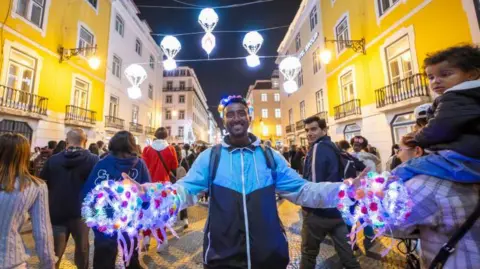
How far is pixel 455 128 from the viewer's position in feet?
3.70

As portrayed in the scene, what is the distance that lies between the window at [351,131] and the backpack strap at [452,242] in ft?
40.1

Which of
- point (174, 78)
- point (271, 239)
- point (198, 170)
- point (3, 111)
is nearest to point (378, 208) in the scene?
point (271, 239)

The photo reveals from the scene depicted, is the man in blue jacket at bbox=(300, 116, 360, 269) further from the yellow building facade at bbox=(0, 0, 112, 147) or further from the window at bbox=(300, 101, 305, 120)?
the window at bbox=(300, 101, 305, 120)

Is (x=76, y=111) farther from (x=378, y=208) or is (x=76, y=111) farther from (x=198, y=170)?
(x=378, y=208)

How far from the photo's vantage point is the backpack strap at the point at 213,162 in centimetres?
164

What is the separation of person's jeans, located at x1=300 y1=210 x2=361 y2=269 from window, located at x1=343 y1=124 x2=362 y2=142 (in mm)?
10710

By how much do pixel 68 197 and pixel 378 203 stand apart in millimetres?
3258

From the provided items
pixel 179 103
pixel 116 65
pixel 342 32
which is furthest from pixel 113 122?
pixel 179 103

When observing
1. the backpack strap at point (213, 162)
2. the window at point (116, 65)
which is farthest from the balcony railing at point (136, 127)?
the backpack strap at point (213, 162)

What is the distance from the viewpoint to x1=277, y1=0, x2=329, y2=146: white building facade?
1614 cm

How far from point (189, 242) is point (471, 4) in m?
10.3

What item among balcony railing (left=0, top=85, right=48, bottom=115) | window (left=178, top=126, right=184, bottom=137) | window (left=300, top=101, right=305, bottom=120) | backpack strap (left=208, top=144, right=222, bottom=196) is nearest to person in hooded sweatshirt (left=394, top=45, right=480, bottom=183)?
backpack strap (left=208, top=144, right=222, bottom=196)

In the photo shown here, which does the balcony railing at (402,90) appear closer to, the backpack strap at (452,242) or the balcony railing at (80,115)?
the backpack strap at (452,242)

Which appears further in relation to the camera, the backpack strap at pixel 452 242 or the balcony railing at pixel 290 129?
the balcony railing at pixel 290 129
